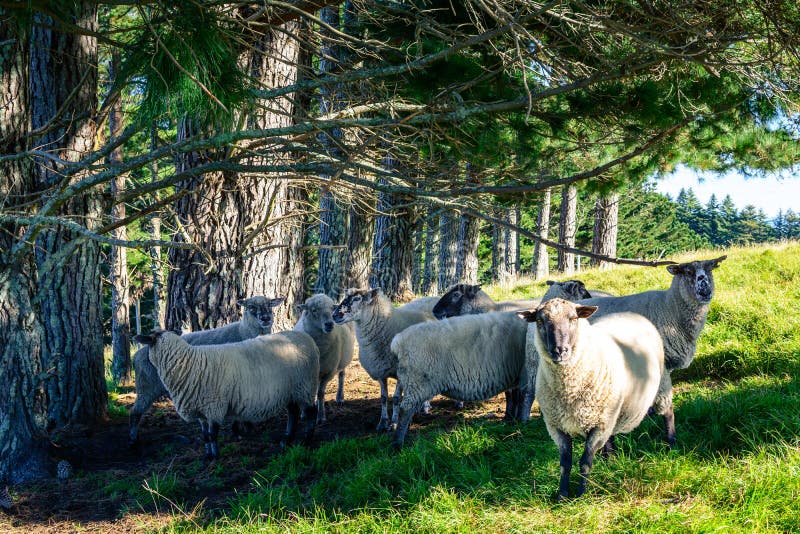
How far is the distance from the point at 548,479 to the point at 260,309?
11.9 feet

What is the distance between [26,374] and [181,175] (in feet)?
9.05

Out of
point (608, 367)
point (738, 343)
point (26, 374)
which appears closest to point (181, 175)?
point (26, 374)

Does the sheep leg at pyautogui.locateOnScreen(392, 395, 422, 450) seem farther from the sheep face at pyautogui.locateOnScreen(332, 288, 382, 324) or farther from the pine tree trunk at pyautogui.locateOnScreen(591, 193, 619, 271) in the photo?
the pine tree trunk at pyautogui.locateOnScreen(591, 193, 619, 271)

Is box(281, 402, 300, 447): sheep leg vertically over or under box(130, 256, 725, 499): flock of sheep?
under

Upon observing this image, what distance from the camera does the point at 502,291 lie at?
12.8 m

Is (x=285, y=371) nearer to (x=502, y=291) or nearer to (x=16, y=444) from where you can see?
(x=16, y=444)

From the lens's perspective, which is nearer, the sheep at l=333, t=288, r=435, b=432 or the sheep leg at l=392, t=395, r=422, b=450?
the sheep leg at l=392, t=395, r=422, b=450

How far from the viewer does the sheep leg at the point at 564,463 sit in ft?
13.0

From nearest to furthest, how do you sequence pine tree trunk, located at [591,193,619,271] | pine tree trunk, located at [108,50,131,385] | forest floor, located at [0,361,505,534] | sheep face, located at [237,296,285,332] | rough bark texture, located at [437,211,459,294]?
1. forest floor, located at [0,361,505,534]
2. sheep face, located at [237,296,285,332]
3. pine tree trunk, located at [108,50,131,385]
4. pine tree trunk, located at [591,193,619,271]
5. rough bark texture, located at [437,211,459,294]

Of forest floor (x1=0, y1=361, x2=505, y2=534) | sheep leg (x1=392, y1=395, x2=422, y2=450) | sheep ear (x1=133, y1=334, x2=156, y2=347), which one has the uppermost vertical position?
sheep ear (x1=133, y1=334, x2=156, y2=347)

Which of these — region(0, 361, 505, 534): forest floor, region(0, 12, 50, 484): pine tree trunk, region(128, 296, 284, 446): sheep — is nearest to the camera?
region(0, 361, 505, 534): forest floor

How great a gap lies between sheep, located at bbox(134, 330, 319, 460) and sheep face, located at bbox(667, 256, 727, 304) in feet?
12.2

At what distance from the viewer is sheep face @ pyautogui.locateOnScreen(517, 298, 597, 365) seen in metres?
3.91

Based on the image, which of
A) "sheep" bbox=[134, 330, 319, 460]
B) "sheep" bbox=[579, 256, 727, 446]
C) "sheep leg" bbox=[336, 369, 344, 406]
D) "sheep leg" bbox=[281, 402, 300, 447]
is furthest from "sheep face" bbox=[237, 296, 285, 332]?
"sheep" bbox=[579, 256, 727, 446]
